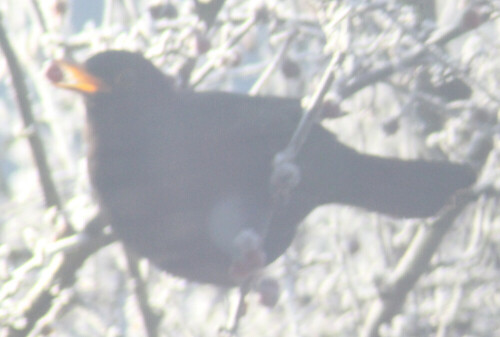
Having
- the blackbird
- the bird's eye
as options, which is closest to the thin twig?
the blackbird


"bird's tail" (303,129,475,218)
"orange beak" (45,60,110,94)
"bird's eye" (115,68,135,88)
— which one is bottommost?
"bird's tail" (303,129,475,218)

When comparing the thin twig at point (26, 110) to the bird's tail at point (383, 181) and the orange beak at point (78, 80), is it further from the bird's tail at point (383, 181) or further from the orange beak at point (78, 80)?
the bird's tail at point (383, 181)

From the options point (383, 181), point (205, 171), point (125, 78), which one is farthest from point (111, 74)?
point (383, 181)

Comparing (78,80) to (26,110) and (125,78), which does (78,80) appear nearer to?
(125,78)

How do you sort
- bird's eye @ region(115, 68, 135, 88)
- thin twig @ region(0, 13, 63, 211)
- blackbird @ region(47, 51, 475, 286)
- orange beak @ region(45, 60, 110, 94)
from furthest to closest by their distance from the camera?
bird's eye @ region(115, 68, 135, 88) → blackbird @ region(47, 51, 475, 286) → orange beak @ region(45, 60, 110, 94) → thin twig @ region(0, 13, 63, 211)

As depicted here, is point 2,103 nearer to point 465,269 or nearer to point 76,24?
point 76,24

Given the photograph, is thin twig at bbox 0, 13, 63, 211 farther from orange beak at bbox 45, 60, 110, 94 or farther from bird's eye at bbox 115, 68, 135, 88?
bird's eye at bbox 115, 68, 135, 88

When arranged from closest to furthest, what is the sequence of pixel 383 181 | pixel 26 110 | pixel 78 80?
1. pixel 26 110
2. pixel 78 80
3. pixel 383 181
